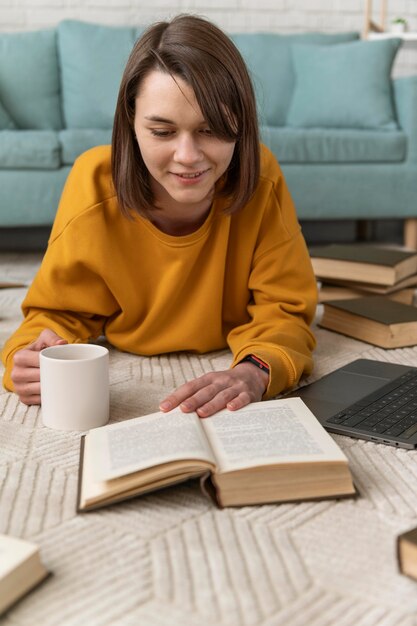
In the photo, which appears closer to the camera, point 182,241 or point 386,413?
point 386,413

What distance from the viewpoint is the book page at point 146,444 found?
837 millimetres

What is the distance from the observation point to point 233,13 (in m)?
3.61

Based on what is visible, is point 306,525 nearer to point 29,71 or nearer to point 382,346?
point 382,346

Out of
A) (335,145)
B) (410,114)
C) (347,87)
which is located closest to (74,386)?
(335,145)

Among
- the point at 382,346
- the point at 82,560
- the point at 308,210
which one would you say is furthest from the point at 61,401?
the point at 308,210

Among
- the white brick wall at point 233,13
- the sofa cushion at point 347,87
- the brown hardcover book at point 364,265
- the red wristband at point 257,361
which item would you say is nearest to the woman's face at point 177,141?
the red wristband at point 257,361

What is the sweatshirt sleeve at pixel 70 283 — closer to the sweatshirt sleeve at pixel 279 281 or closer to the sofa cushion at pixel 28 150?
the sweatshirt sleeve at pixel 279 281

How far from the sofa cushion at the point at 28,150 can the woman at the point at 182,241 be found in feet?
4.15

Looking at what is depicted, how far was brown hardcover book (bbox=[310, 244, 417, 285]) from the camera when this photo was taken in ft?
6.07

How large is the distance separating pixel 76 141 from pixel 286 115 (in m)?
1.02

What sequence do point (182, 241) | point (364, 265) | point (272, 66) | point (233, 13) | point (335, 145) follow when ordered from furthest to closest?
point (233, 13)
point (272, 66)
point (335, 145)
point (364, 265)
point (182, 241)

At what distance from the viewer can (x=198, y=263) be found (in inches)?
56.3

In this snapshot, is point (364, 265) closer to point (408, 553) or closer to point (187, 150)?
point (187, 150)

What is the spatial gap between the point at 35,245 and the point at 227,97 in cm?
221
